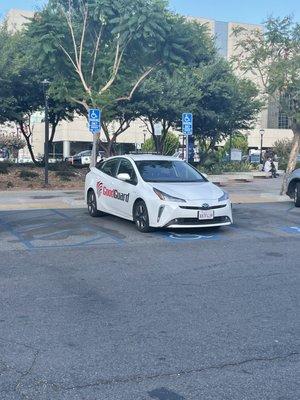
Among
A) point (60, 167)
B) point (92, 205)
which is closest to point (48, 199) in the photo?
point (92, 205)

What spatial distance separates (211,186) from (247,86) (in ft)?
25.7

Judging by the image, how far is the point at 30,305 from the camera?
604cm

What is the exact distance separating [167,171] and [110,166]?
1.66 metres

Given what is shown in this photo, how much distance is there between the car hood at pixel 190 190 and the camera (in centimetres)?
1051

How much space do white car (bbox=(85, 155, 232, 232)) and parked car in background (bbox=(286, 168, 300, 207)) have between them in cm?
446

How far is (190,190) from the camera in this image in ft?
35.2

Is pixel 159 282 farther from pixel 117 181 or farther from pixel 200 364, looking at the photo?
pixel 117 181

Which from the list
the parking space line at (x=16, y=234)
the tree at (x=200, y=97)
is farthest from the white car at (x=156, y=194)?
the tree at (x=200, y=97)

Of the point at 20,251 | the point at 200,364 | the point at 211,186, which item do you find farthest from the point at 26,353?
the point at 211,186

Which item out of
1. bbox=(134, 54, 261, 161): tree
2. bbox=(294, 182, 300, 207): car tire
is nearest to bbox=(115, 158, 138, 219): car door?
bbox=(294, 182, 300, 207): car tire

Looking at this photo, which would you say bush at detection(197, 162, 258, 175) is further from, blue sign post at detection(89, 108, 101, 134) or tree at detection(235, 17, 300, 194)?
blue sign post at detection(89, 108, 101, 134)

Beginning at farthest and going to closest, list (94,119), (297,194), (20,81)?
1. (20,81)
2. (94,119)
3. (297,194)

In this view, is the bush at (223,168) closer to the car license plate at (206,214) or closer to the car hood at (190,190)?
the car hood at (190,190)

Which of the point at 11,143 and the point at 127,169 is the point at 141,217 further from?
the point at 11,143
